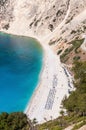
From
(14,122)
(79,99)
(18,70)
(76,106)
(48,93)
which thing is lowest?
(14,122)

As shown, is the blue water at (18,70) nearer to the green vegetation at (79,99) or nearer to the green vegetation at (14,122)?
the green vegetation at (79,99)

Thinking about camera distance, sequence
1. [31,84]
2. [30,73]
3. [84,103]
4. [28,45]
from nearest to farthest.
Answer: [84,103] < [31,84] < [30,73] < [28,45]

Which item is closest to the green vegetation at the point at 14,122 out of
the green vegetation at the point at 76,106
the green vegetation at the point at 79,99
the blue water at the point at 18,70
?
the green vegetation at the point at 76,106

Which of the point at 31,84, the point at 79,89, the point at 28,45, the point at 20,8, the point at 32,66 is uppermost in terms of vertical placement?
the point at 20,8

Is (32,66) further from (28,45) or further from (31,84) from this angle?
(28,45)

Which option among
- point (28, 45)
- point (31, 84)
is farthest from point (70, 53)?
point (28, 45)

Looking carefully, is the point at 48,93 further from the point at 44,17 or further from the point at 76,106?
the point at 44,17

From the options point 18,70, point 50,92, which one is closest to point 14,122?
point 50,92
